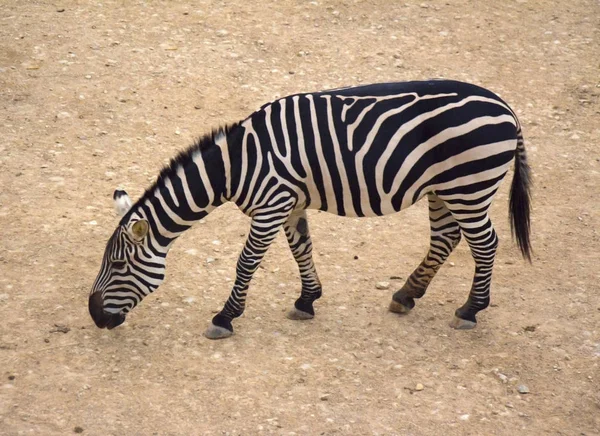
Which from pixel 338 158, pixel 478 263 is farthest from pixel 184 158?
pixel 478 263

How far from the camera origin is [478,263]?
6746 millimetres

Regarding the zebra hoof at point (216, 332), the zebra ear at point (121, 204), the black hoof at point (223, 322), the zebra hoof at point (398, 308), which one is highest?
the zebra ear at point (121, 204)

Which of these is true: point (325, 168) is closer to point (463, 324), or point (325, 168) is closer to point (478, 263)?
point (478, 263)

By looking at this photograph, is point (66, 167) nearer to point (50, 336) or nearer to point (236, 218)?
point (236, 218)

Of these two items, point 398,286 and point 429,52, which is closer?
point 398,286

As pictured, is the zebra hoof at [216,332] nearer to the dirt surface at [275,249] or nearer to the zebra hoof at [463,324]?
the dirt surface at [275,249]

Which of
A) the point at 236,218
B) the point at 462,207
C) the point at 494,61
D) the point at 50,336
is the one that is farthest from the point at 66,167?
the point at 494,61

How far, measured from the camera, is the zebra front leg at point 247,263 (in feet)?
20.7

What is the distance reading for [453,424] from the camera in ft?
19.0

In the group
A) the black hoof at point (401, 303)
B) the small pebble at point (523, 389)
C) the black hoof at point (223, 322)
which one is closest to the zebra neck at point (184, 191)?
the black hoof at point (223, 322)

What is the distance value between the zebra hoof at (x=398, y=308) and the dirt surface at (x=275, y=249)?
0.32 feet

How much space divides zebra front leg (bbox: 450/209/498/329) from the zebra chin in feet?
8.89

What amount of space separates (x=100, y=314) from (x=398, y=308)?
7.94ft

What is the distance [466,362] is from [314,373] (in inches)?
46.7
